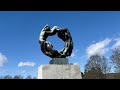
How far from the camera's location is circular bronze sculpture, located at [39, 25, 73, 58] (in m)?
6.37

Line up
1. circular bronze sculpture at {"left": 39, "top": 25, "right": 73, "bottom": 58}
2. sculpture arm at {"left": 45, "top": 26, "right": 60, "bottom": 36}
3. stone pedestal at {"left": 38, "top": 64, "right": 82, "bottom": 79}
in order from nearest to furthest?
1. stone pedestal at {"left": 38, "top": 64, "right": 82, "bottom": 79}
2. circular bronze sculpture at {"left": 39, "top": 25, "right": 73, "bottom": 58}
3. sculpture arm at {"left": 45, "top": 26, "right": 60, "bottom": 36}

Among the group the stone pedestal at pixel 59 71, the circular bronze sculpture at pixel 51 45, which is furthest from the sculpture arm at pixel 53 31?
the stone pedestal at pixel 59 71

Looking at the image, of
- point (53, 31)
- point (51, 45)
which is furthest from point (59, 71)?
point (53, 31)

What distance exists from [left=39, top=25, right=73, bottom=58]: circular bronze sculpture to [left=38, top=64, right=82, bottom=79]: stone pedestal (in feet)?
1.02

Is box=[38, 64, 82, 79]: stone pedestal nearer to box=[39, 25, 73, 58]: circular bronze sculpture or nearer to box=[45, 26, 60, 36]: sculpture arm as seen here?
box=[39, 25, 73, 58]: circular bronze sculpture

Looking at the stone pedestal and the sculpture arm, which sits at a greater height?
the sculpture arm

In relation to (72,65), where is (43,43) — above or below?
above

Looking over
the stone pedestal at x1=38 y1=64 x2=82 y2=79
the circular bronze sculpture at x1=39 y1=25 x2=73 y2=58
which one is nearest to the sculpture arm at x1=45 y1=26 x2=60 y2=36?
the circular bronze sculpture at x1=39 y1=25 x2=73 y2=58
